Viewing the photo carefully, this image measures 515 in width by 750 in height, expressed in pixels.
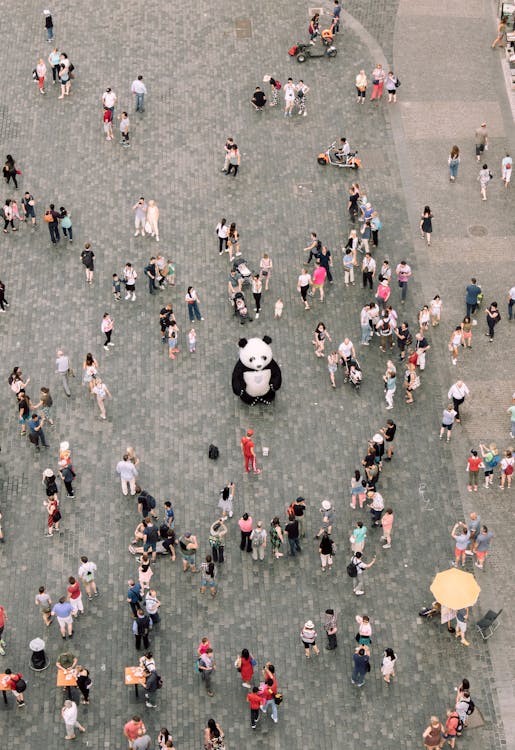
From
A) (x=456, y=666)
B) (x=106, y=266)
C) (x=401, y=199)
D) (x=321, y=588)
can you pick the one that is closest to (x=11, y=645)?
(x=321, y=588)

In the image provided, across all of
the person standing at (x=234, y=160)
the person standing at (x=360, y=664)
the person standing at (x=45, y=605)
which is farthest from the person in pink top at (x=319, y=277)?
the person standing at (x=45, y=605)

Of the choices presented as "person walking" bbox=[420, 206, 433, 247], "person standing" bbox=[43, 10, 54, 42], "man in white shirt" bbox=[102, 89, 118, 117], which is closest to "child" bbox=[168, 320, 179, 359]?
"person walking" bbox=[420, 206, 433, 247]

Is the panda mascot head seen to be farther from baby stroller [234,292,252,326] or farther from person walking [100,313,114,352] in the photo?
person walking [100,313,114,352]

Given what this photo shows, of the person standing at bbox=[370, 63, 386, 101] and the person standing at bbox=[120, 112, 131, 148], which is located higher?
the person standing at bbox=[370, 63, 386, 101]

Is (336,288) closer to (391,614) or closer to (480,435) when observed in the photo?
(480,435)

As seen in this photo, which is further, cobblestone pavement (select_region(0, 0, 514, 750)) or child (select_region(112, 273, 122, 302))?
child (select_region(112, 273, 122, 302))
